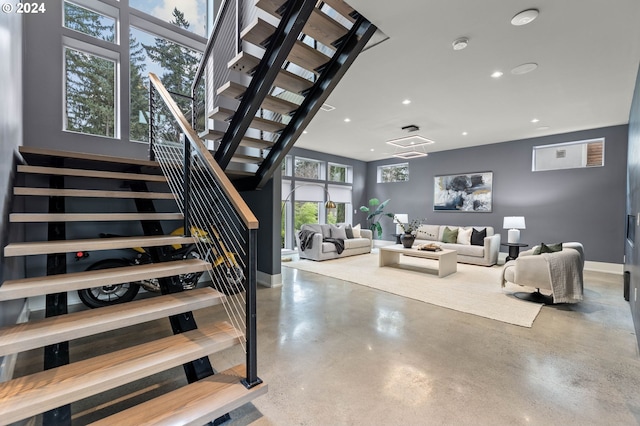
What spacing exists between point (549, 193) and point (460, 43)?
5.25 metres

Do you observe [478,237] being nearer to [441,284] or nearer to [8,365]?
[441,284]

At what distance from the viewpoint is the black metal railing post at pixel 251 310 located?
150 centimetres

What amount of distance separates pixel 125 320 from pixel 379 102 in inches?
168

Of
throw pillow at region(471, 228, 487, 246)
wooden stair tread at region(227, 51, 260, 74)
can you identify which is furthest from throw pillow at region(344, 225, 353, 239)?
wooden stair tread at region(227, 51, 260, 74)

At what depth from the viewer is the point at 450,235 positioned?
23.2ft

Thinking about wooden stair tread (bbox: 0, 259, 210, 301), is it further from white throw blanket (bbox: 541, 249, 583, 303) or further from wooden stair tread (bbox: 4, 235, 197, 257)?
white throw blanket (bbox: 541, 249, 583, 303)

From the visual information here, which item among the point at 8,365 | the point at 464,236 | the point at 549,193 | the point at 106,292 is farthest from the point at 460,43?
the point at 549,193

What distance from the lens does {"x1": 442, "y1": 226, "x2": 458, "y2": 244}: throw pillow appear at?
7011 millimetres

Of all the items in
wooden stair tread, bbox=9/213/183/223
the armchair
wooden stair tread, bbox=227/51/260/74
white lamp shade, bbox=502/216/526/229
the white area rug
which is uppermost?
wooden stair tread, bbox=227/51/260/74

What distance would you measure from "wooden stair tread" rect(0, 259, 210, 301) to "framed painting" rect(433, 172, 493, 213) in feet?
24.1

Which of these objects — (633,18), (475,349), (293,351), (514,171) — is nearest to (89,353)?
(293,351)

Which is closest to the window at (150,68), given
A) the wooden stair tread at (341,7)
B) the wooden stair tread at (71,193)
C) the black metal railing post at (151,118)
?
the black metal railing post at (151,118)

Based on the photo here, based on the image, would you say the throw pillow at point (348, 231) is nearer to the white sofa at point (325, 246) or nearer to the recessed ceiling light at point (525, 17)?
the white sofa at point (325, 246)

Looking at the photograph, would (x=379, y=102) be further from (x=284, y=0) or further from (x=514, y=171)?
(x=514, y=171)
